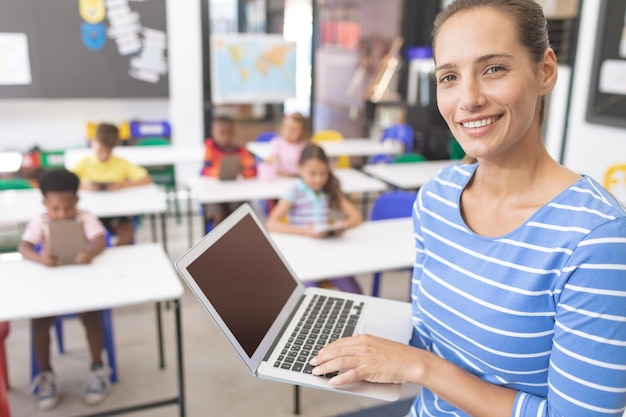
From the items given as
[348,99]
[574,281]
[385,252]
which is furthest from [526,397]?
[348,99]

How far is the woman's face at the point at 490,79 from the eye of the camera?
32.5 inches

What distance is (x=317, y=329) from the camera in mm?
1141

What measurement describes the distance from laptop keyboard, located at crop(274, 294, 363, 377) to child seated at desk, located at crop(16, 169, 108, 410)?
1.32 metres

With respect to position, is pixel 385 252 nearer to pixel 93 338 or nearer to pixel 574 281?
pixel 93 338

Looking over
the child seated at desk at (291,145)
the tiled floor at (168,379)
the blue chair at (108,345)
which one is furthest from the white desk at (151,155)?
the blue chair at (108,345)

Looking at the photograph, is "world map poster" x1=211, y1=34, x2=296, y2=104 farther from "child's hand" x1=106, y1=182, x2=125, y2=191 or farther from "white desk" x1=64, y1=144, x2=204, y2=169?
"child's hand" x1=106, y1=182, x2=125, y2=191

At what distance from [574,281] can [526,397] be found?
0.23 metres

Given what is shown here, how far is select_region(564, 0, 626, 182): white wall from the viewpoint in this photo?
4.18m

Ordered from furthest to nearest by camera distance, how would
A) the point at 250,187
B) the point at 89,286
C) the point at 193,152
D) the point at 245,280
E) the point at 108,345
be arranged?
the point at 193,152 < the point at 250,187 < the point at 108,345 < the point at 89,286 < the point at 245,280

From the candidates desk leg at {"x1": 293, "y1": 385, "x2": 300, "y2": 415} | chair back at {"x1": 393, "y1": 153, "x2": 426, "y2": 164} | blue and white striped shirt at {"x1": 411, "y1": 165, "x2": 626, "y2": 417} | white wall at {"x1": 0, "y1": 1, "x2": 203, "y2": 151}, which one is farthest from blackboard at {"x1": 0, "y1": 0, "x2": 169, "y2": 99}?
blue and white striped shirt at {"x1": 411, "y1": 165, "x2": 626, "y2": 417}

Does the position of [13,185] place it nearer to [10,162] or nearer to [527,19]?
[10,162]

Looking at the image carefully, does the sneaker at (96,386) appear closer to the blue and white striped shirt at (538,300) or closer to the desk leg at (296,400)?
the desk leg at (296,400)

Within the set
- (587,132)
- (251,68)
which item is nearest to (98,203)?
(251,68)

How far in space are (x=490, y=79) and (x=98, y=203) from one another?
2.78 meters
